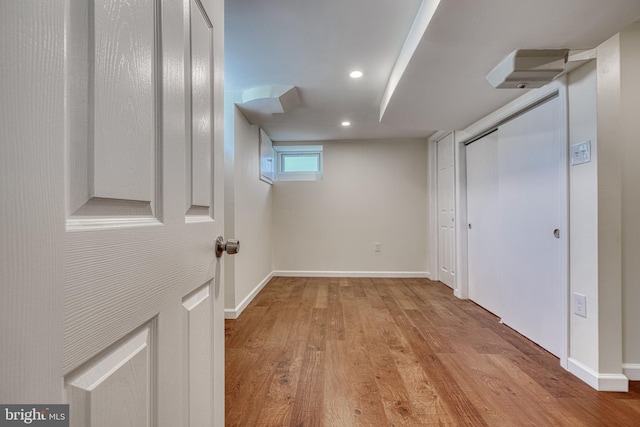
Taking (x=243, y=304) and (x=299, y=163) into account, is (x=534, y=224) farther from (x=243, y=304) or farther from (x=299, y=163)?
(x=299, y=163)

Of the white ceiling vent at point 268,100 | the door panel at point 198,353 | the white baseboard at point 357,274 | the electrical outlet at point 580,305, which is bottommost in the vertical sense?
the white baseboard at point 357,274

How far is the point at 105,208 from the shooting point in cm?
41

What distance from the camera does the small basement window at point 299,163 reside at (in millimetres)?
4281

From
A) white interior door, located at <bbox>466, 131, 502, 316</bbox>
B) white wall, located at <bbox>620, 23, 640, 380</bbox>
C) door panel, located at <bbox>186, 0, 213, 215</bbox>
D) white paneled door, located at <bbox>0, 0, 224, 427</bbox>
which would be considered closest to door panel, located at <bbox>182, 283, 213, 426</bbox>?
white paneled door, located at <bbox>0, 0, 224, 427</bbox>

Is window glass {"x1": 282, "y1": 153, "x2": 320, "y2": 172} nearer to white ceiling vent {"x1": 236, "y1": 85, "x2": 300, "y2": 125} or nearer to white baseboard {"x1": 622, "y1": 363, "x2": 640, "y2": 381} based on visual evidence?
white ceiling vent {"x1": 236, "y1": 85, "x2": 300, "y2": 125}

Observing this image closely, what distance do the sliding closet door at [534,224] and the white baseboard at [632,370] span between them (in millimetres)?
277

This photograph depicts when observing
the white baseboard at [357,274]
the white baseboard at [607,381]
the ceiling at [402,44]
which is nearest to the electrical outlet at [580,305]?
the white baseboard at [607,381]

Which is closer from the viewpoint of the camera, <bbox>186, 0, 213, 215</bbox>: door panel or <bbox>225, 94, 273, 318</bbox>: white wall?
<bbox>186, 0, 213, 215</bbox>: door panel

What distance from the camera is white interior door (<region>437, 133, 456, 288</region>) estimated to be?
341 cm

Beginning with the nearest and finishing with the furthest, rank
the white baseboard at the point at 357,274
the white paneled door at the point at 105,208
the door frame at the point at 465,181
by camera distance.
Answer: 1. the white paneled door at the point at 105,208
2. the door frame at the point at 465,181
3. the white baseboard at the point at 357,274

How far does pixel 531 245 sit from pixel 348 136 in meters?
2.65

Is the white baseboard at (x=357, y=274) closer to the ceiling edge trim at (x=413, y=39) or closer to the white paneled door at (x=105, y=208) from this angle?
the ceiling edge trim at (x=413, y=39)

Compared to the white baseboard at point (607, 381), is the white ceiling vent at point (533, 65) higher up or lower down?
higher up

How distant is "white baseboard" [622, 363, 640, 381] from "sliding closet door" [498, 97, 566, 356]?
277 millimetres
